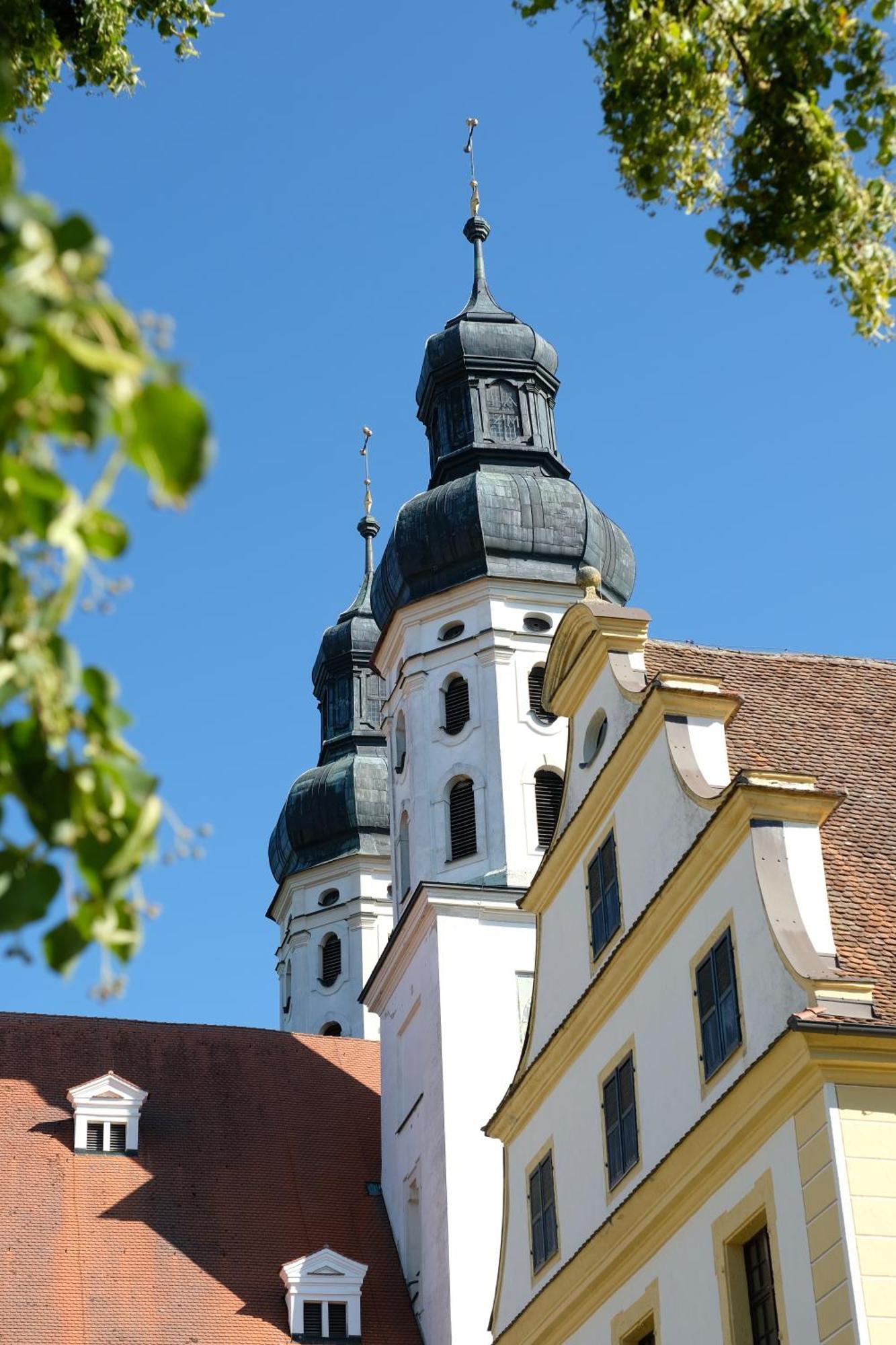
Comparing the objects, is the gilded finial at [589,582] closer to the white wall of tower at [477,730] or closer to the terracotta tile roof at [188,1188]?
the white wall of tower at [477,730]

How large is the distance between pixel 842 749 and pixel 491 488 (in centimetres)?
1804

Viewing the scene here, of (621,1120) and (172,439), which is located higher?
(621,1120)

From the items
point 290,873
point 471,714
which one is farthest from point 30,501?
point 290,873

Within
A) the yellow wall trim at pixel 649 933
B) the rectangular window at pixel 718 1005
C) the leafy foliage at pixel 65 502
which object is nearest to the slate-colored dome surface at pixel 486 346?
the yellow wall trim at pixel 649 933

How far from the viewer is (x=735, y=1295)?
41.5ft

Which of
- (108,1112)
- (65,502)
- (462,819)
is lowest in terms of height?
(65,502)

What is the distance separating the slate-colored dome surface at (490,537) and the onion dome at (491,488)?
0.05ft

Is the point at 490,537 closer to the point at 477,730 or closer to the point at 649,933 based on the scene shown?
the point at 477,730

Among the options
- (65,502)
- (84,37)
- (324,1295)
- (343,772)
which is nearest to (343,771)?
(343,772)

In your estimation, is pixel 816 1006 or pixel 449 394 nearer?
pixel 816 1006

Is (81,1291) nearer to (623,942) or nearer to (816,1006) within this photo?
(623,942)

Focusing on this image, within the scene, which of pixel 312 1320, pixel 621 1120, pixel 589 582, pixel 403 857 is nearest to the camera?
pixel 621 1120

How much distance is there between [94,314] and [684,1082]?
11.1 meters

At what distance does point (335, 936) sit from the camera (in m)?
43.3
